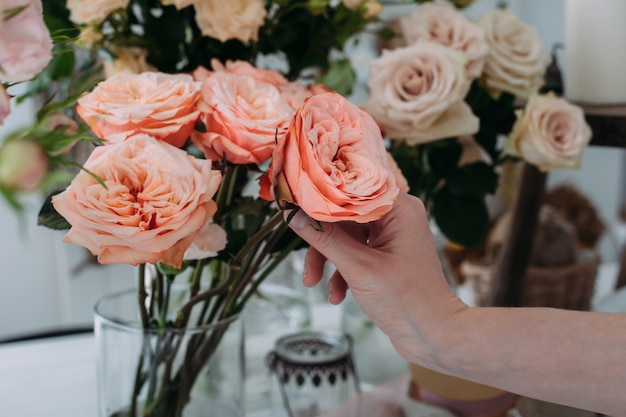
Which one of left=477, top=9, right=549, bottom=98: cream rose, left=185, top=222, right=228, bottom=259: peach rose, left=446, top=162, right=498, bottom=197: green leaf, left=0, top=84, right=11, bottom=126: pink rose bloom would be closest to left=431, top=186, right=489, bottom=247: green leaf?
left=446, top=162, right=498, bottom=197: green leaf

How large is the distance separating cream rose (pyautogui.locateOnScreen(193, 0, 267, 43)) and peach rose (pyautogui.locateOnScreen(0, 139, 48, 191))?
14.6 inches

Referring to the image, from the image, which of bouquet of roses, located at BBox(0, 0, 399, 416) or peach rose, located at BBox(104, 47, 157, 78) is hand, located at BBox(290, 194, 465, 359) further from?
peach rose, located at BBox(104, 47, 157, 78)

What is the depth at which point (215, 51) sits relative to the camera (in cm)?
73

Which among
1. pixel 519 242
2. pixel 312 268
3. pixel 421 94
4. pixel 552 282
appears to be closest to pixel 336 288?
pixel 312 268

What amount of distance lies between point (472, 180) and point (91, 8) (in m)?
0.44

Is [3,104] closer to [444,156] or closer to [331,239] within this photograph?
[331,239]

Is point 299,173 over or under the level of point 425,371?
over

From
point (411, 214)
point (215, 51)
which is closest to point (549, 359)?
point (411, 214)

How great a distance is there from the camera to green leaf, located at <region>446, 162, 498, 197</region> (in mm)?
805

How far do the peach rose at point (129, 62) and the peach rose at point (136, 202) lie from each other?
0.26m

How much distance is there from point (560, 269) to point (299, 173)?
3.20 ft

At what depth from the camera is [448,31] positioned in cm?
78

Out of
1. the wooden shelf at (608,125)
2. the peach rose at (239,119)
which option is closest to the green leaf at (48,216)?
the peach rose at (239,119)

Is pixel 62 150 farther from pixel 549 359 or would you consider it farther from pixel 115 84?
pixel 549 359
